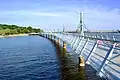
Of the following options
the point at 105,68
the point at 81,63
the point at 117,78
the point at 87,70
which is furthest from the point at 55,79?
the point at 117,78

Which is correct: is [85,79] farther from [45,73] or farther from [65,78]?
[45,73]

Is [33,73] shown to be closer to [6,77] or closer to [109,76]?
[6,77]

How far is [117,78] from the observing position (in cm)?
770

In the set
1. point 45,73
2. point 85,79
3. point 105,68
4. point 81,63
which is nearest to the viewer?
point 105,68

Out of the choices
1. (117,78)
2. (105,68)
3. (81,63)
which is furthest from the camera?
(81,63)

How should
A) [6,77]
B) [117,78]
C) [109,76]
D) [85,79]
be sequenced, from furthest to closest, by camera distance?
[6,77], [85,79], [109,76], [117,78]

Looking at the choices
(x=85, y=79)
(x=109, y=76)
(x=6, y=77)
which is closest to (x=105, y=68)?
(x=109, y=76)

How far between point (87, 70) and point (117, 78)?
13733mm

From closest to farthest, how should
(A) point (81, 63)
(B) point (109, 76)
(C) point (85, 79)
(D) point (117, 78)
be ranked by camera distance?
1. (D) point (117, 78)
2. (B) point (109, 76)
3. (C) point (85, 79)
4. (A) point (81, 63)

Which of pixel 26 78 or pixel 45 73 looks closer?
pixel 26 78

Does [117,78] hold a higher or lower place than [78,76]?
higher

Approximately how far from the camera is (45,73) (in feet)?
70.3

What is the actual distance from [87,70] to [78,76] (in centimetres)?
225

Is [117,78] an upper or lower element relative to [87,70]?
upper
